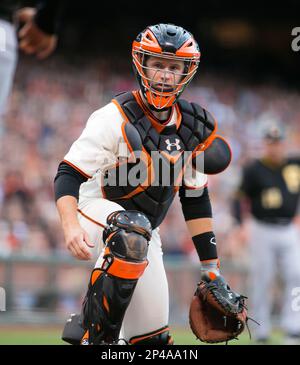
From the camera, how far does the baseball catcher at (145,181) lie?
3.89m

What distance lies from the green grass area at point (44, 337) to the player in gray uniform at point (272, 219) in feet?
1.72

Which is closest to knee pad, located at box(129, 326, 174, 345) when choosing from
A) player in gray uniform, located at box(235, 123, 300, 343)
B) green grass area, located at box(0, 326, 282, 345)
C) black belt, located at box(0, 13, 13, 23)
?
black belt, located at box(0, 13, 13, 23)

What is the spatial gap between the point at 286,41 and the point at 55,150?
1144 cm

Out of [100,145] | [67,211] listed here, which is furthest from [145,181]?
[67,211]

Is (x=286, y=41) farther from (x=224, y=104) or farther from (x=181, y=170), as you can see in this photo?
(x=181, y=170)

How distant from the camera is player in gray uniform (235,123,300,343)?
325 inches

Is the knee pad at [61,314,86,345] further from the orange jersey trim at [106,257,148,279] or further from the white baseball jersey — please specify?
the white baseball jersey

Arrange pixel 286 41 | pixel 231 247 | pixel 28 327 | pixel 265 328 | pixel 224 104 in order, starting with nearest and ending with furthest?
pixel 265 328, pixel 28 327, pixel 231 247, pixel 224 104, pixel 286 41

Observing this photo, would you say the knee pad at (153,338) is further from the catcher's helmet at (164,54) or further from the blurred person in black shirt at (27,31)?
the blurred person in black shirt at (27,31)

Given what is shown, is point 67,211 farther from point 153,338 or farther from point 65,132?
point 65,132

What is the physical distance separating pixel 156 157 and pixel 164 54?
54cm

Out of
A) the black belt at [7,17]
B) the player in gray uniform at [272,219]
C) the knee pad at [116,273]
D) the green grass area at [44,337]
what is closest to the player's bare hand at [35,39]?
the black belt at [7,17]
